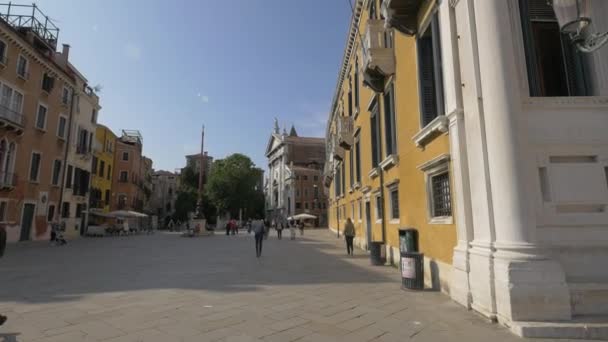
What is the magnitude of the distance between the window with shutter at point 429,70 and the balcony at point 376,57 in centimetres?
221

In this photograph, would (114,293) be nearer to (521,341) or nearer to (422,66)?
(521,341)

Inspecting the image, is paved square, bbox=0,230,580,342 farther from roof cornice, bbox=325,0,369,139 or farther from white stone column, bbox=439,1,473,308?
roof cornice, bbox=325,0,369,139

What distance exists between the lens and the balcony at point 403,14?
773cm

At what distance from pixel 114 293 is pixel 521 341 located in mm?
6970

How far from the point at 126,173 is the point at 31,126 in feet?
67.7

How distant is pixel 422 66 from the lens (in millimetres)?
7723

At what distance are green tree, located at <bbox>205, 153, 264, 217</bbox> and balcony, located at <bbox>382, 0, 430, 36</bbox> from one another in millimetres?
55455

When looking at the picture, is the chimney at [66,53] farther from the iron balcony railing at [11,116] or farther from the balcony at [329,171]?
the balcony at [329,171]

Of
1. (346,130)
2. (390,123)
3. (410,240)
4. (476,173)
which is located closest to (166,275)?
(410,240)

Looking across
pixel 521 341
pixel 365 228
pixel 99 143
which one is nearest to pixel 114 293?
pixel 521 341

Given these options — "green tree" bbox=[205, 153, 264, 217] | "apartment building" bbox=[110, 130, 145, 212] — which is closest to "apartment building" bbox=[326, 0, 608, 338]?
"apartment building" bbox=[110, 130, 145, 212]

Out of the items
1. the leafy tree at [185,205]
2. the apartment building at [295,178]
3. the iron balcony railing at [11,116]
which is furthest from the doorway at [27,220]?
the apartment building at [295,178]

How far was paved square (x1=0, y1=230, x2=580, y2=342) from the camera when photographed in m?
4.16

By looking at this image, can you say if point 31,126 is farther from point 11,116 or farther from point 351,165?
point 351,165
